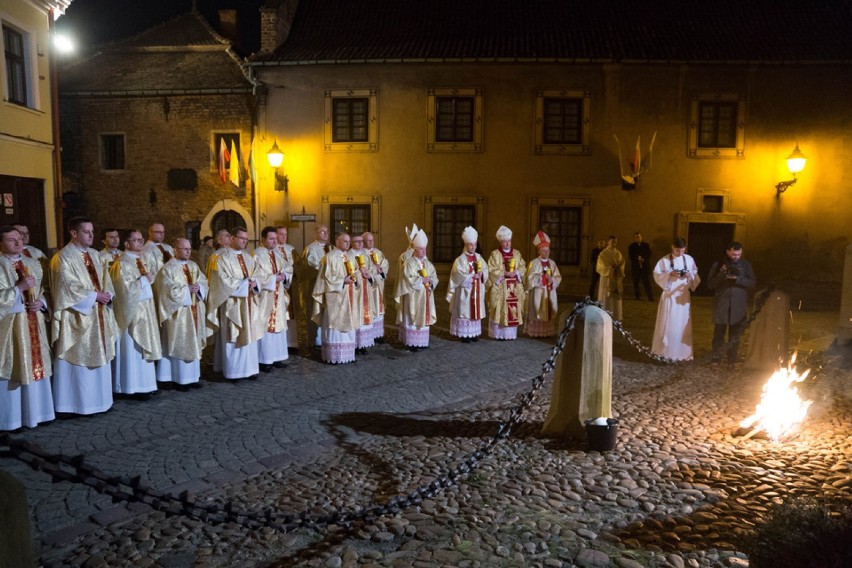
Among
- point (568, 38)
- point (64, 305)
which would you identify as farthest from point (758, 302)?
point (568, 38)

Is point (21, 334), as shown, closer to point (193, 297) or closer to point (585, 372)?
point (193, 297)

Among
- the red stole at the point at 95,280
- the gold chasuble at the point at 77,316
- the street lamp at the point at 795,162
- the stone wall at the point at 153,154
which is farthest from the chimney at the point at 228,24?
the street lamp at the point at 795,162

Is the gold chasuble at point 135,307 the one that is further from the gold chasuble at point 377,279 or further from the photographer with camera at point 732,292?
the photographer with camera at point 732,292

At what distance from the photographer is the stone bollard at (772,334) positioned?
8844 mm

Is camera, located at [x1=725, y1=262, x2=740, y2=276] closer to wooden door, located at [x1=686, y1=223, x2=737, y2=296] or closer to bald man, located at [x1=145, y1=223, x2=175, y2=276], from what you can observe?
bald man, located at [x1=145, y1=223, x2=175, y2=276]

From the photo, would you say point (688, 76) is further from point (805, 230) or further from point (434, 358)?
point (434, 358)

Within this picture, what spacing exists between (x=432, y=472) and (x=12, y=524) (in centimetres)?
335

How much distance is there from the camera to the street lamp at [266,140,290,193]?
19359 mm

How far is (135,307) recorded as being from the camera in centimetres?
768

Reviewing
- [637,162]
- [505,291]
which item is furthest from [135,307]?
[637,162]

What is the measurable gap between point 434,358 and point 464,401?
2691mm

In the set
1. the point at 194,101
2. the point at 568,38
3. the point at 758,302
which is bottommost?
the point at 758,302

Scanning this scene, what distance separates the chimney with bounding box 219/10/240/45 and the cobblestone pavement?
17674 millimetres

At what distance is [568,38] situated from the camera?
19.7m
